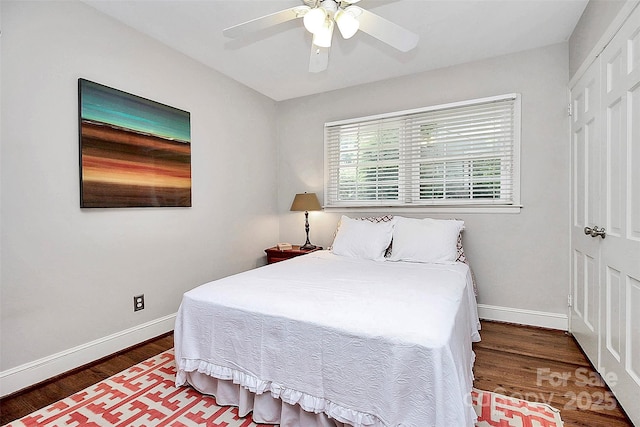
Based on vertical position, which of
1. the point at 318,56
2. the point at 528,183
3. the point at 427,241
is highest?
the point at 318,56

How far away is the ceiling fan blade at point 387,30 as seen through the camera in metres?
1.77

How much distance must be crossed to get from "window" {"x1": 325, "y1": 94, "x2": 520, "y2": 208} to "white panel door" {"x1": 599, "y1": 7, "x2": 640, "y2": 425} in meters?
1.01

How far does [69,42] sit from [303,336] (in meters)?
2.41

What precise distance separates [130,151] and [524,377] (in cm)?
315

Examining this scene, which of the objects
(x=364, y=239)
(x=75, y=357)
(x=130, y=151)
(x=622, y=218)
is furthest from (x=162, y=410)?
(x=622, y=218)

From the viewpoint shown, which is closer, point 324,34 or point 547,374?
point 324,34

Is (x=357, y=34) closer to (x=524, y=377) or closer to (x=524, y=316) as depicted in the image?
(x=524, y=377)

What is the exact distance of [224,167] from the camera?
3.37m

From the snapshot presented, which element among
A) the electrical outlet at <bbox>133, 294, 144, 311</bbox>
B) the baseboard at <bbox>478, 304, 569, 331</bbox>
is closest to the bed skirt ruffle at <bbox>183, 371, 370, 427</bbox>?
the electrical outlet at <bbox>133, 294, 144, 311</bbox>

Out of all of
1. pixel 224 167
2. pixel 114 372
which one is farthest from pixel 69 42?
pixel 114 372

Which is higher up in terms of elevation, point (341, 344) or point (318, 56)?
point (318, 56)

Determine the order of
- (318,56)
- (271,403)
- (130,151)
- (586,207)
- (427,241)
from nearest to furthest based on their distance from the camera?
(271,403) < (318,56) < (586,207) < (130,151) < (427,241)

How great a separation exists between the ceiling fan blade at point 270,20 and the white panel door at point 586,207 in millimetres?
1884

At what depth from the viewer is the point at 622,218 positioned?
64.3 inches
